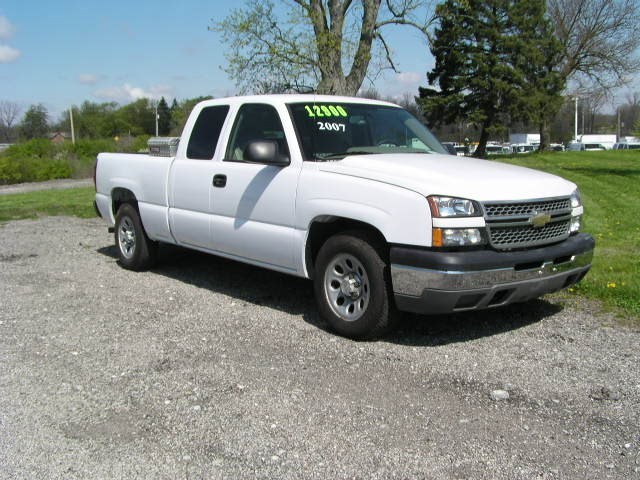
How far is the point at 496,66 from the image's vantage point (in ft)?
138

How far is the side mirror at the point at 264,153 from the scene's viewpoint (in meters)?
5.57

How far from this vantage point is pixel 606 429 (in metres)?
3.71

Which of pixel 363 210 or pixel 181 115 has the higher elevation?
pixel 181 115

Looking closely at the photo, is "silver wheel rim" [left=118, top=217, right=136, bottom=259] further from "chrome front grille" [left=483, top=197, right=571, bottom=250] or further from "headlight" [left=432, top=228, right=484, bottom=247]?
"chrome front grille" [left=483, top=197, right=571, bottom=250]

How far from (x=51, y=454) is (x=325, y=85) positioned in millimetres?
13717

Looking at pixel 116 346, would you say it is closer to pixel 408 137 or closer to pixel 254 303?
pixel 254 303

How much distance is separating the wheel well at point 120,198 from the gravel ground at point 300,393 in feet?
5.25

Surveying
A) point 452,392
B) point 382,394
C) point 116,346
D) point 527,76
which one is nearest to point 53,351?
point 116,346

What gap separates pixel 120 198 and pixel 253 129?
2.67 metres

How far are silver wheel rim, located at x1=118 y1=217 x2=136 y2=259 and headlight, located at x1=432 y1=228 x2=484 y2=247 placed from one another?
4.55m

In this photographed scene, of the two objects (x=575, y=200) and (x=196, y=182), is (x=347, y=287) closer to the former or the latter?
(x=575, y=200)

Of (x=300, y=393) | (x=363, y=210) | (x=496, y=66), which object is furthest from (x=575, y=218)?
(x=496, y=66)

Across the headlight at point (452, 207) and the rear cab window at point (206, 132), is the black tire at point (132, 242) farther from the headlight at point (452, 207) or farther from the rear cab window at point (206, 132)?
the headlight at point (452, 207)

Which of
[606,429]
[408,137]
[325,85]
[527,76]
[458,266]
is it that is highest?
[527,76]
